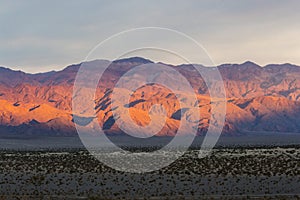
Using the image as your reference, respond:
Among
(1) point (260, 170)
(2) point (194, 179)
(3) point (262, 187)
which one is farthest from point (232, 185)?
(1) point (260, 170)

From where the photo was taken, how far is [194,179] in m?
41.8

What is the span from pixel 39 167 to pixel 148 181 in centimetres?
1892

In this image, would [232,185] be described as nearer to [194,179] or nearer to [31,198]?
[194,179]

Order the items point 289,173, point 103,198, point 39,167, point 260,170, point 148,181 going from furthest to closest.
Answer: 1. point 39,167
2. point 260,170
3. point 289,173
4. point 148,181
5. point 103,198

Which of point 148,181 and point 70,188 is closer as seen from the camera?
point 70,188

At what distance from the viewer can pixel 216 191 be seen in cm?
3419

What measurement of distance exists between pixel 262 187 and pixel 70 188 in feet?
48.4

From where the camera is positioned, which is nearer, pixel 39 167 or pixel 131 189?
pixel 131 189

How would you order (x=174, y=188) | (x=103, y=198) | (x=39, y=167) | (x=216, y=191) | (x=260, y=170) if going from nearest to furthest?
(x=103, y=198), (x=216, y=191), (x=174, y=188), (x=260, y=170), (x=39, y=167)

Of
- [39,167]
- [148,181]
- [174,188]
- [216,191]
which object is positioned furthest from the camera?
[39,167]

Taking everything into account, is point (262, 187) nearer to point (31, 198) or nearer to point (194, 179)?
point (194, 179)

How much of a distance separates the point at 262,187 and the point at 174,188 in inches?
261

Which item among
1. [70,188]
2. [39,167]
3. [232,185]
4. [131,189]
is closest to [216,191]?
[232,185]

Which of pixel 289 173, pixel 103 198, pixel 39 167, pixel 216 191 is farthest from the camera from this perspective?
pixel 39 167
